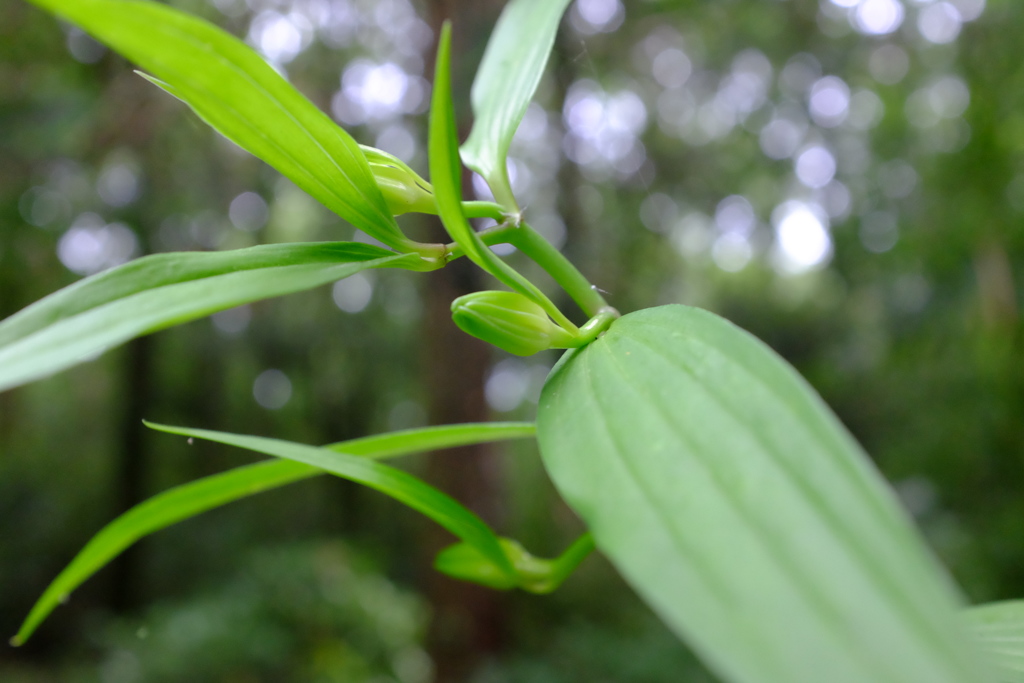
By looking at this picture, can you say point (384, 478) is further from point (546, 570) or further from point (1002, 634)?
point (1002, 634)

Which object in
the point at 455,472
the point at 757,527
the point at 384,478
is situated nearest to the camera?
the point at 757,527

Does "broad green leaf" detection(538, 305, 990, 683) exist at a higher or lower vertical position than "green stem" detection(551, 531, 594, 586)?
higher

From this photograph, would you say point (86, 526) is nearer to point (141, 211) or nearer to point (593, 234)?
point (141, 211)

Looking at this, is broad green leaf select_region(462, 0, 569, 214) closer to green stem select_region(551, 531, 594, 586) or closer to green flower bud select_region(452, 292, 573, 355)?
green flower bud select_region(452, 292, 573, 355)

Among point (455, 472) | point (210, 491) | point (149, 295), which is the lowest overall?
point (455, 472)

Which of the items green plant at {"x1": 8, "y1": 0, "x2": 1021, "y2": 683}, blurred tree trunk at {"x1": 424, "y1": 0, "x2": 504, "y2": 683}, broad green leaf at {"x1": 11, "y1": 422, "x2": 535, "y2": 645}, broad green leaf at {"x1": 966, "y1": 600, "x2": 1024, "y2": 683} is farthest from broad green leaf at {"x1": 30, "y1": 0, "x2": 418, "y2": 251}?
blurred tree trunk at {"x1": 424, "y1": 0, "x2": 504, "y2": 683}

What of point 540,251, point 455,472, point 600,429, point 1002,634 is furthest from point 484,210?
point 455,472
